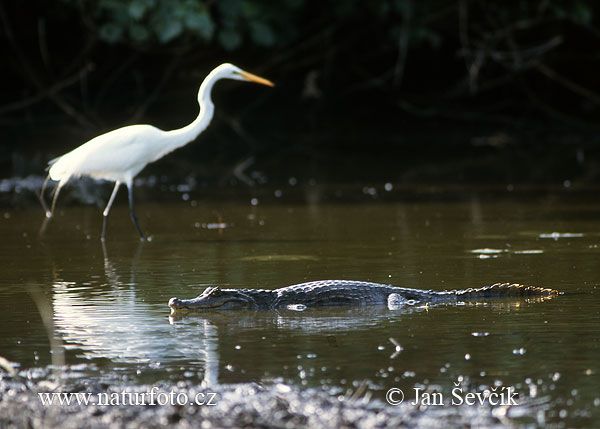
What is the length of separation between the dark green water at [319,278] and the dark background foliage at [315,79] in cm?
628

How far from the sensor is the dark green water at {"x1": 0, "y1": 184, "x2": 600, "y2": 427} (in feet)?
16.4

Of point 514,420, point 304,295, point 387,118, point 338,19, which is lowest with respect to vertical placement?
point 514,420

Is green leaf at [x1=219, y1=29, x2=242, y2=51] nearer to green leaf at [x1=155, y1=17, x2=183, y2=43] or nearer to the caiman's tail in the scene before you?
green leaf at [x1=155, y1=17, x2=183, y2=43]

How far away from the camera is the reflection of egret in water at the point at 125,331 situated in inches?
209

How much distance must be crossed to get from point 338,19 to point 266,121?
A: 3.12m

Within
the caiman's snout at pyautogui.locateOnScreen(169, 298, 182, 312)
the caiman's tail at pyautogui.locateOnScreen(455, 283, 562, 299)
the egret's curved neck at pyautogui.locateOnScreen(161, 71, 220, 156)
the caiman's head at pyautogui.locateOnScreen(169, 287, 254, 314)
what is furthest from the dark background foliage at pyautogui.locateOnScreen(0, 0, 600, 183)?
the caiman's snout at pyautogui.locateOnScreen(169, 298, 182, 312)

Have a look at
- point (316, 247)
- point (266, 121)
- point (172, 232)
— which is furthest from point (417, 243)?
point (266, 121)

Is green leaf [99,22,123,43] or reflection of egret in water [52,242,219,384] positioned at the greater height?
green leaf [99,22,123,43]

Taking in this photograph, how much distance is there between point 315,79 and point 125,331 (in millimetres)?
18633

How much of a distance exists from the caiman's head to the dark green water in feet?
0.38

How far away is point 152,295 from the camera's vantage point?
277 inches

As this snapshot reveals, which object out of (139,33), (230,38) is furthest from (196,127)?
(230,38)

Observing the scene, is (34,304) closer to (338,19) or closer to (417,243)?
(417,243)

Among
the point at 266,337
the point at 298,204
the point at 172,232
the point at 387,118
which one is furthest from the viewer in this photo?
the point at 387,118
